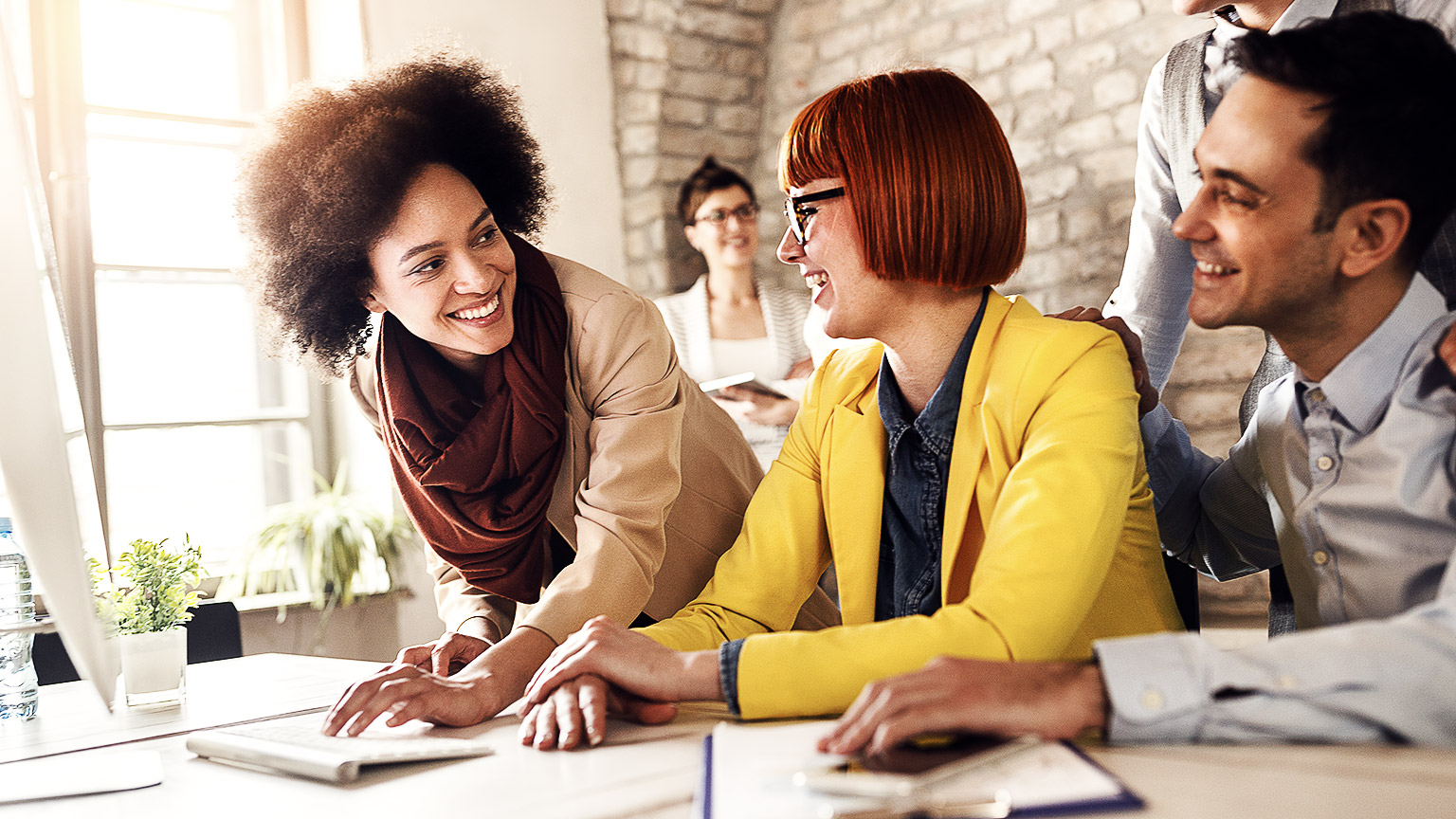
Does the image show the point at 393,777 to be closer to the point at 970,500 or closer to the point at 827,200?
the point at 970,500

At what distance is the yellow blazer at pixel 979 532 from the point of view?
1.08 metres

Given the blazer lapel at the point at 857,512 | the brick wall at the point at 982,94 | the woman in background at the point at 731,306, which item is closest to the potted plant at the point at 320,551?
the woman in background at the point at 731,306

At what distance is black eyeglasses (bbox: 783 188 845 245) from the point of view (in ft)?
4.59

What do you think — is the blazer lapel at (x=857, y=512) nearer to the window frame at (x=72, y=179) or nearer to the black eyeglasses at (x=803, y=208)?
the black eyeglasses at (x=803, y=208)

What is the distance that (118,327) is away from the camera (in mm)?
4215

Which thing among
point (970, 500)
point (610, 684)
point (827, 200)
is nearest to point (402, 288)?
point (827, 200)

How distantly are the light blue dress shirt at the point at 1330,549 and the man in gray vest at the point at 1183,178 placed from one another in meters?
0.20

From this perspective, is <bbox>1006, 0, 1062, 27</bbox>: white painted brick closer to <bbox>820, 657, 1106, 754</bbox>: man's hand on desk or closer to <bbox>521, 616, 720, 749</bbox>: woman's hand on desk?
<bbox>521, 616, 720, 749</bbox>: woman's hand on desk

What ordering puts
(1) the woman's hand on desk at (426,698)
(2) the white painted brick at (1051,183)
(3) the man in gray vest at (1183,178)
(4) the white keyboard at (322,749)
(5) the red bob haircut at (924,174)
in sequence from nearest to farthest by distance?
(4) the white keyboard at (322,749)
(1) the woman's hand on desk at (426,698)
(5) the red bob haircut at (924,174)
(3) the man in gray vest at (1183,178)
(2) the white painted brick at (1051,183)

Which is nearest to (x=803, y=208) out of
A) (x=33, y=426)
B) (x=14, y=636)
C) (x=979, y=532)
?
(x=979, y=532)

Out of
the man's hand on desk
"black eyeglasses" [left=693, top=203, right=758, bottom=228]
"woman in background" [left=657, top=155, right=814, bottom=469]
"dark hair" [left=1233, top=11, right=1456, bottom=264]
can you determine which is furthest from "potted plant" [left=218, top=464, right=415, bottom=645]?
"dark hair" [left=1233, top=11, right=1456, bottom=264]

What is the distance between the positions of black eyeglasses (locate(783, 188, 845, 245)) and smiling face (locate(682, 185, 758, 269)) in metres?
3.12

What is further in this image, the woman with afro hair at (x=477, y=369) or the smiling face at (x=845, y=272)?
the woman with afro hair at (x=477, y=369)

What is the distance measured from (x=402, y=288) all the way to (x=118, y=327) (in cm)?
311
